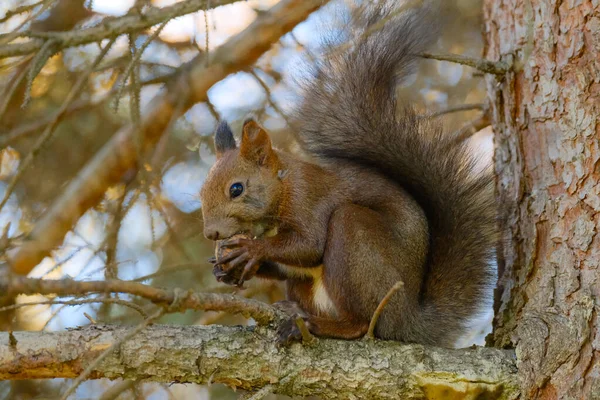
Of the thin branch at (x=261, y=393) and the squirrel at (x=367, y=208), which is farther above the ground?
the squirrel at (x=367, y=208)

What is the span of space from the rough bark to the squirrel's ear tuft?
1.08 m

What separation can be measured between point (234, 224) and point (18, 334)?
0.89m

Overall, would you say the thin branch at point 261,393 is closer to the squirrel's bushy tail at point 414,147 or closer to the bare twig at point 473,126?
the squirrel's bushy tail at point 414,147

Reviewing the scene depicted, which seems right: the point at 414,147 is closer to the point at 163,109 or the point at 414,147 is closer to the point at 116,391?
the point at 163,109

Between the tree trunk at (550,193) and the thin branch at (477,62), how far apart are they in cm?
6

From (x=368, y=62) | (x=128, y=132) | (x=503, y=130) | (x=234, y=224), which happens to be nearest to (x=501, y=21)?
(x=503, y=130)

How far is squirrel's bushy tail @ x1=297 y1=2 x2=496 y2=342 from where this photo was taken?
2521 millimetres

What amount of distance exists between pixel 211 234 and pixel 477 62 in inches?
47.4

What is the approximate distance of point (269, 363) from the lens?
2.08m

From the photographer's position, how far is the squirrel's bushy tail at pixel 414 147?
99.3 inches

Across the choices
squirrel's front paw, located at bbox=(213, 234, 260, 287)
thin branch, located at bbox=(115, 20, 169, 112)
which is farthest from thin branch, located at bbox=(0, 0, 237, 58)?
squirrel's front paw, located at bbox=(213, 234, 260, 287)

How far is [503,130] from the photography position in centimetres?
273

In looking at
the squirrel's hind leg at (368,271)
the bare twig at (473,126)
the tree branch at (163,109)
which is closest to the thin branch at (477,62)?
the bare twig at (473,126)

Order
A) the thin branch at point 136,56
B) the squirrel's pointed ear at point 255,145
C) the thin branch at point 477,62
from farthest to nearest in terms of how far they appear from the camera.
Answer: the squirrel's pointed ear at point 255,145 < the thin branch at point 477,62 < the thin branch at point 136,56
